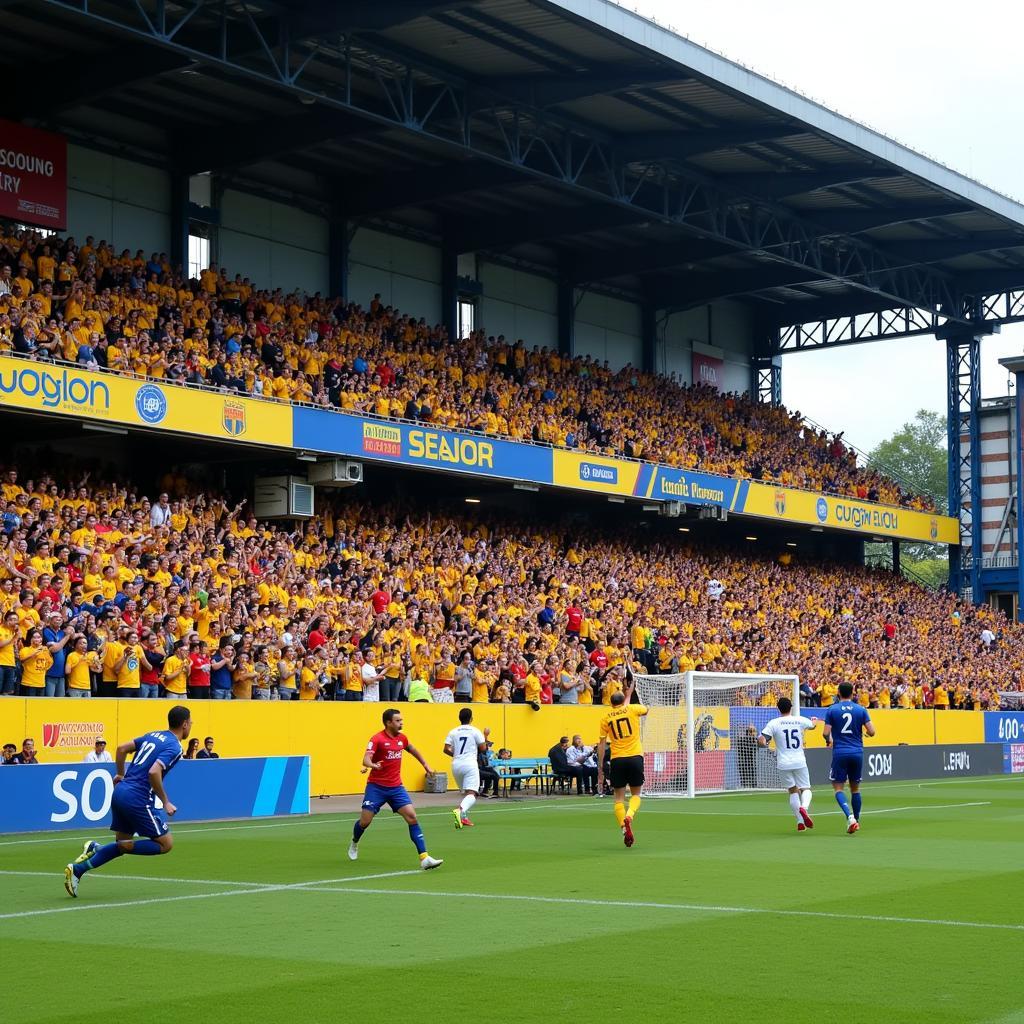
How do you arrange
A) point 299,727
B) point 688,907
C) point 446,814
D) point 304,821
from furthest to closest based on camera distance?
point 299,727 < point 446,814 < point 304,821 < point 688,907

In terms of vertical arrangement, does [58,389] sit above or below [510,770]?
above

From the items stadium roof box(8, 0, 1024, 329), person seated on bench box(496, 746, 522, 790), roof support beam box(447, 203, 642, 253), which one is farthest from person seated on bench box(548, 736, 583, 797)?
roof support beam box(447, 203, 642, 253)

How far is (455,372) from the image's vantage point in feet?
141

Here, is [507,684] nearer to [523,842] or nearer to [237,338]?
[237,338]

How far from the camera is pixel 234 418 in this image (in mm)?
34312

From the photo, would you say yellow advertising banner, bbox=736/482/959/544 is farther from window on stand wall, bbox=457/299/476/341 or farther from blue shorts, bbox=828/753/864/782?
blue shorts, bbox=828/753/864/782

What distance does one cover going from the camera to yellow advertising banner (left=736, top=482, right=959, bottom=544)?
51.9 m

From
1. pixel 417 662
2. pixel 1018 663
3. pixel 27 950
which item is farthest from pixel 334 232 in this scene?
pixel 27 950

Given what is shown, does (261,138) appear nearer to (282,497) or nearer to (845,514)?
(282,497)

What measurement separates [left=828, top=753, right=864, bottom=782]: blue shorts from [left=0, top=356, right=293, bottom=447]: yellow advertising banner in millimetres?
15995

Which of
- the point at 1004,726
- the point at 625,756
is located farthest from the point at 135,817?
the point at 1004,726

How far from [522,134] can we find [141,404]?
49.4 feet

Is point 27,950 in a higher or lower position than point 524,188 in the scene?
lower

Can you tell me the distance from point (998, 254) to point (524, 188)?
19.7 meters
